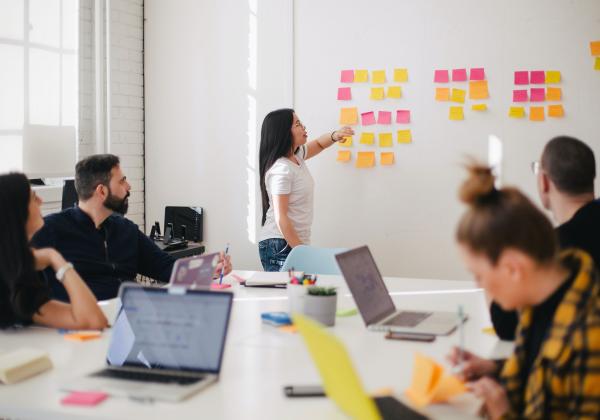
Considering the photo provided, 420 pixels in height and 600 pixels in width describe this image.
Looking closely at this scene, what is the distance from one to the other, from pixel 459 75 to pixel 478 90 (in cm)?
15

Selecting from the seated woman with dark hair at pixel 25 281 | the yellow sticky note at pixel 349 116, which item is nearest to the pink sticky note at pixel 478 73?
the yellow sticky note at pixel 349 116

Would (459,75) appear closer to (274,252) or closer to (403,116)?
(403,116)

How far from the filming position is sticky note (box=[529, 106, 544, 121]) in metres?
4.16

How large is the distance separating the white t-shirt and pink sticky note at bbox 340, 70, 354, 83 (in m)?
0.70

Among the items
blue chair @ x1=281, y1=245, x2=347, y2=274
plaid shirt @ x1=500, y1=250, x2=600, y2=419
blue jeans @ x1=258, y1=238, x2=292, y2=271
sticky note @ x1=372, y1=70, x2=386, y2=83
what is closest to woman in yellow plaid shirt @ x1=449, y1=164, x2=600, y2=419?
plaid shirt @ x1=500, y1=250, x2=600, y2=419

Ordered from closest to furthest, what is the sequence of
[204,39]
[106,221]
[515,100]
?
[106,221], [515,100], [204,39]

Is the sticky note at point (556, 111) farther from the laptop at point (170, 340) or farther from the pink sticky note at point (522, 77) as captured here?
the laptop at point (170, 340)

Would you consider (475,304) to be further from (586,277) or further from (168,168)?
(168,168)

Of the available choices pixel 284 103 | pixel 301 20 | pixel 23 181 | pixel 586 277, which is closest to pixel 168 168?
pixel 284 103

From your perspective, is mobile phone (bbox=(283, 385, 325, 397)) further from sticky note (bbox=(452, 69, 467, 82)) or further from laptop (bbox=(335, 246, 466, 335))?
sticky note (bbox=(452, 69, 467, 82))

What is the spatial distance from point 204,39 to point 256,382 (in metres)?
3.66

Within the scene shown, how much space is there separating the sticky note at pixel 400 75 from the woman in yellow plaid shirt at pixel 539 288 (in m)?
3.10

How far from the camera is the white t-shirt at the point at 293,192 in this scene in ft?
12.9

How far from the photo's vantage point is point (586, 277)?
134 centimetres
